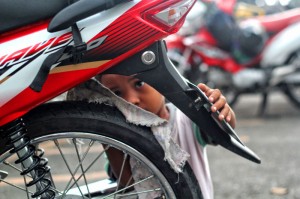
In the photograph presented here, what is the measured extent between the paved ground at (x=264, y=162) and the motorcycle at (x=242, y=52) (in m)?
0.35

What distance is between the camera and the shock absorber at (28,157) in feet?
4.97

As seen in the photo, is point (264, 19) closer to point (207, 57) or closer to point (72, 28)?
point (207, 57)

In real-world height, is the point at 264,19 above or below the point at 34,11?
above

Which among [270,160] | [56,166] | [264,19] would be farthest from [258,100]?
[56,166]

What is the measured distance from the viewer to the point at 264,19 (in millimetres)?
6156

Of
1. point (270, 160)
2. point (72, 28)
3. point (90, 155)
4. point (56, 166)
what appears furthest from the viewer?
point (270, 160)

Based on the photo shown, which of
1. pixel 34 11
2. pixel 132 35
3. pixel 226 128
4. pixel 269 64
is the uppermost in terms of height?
pixel 269 64

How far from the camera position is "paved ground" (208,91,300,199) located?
343 centimetres

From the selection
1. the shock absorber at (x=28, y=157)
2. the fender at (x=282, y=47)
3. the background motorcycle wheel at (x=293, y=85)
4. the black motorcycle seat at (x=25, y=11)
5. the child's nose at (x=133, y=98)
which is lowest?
the shock absorber at (x=28, y=157)

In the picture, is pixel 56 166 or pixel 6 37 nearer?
pixel 6 37

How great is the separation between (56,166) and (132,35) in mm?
853

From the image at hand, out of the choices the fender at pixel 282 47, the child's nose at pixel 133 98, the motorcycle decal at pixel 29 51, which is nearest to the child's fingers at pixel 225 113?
the child's nose at pixel 133 98

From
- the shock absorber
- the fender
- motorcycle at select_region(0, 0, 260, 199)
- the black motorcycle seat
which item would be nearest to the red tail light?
motorcycle at select_region(0, 0, 260, 199)

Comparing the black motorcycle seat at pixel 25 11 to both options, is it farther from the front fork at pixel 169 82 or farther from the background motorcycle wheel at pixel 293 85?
the background motorcycle wheel at pixel 293 85
